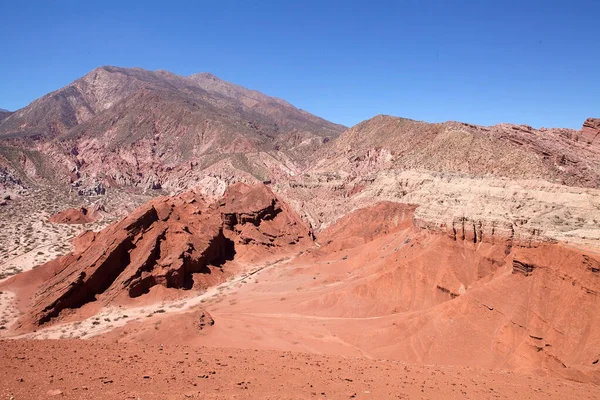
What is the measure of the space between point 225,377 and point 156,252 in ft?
81.0

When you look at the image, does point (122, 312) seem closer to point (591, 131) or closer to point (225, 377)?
point (225, 377)

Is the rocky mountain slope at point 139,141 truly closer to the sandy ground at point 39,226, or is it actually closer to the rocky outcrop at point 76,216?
the sandy ground at point 39,226

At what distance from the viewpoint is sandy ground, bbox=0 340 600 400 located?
10.8m

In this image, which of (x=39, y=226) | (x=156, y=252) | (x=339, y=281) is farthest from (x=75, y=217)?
(x=339, y=281)

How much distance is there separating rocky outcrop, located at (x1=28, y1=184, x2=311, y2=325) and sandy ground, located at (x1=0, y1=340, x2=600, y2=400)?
17.1 meters

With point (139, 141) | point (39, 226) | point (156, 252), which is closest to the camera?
point (156, 252)

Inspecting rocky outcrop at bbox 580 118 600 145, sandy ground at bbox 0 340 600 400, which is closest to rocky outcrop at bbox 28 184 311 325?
sandy ground at bbox 0 340 600 400

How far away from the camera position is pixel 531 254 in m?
20.4

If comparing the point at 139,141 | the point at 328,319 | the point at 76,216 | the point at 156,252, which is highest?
the point at 139,141

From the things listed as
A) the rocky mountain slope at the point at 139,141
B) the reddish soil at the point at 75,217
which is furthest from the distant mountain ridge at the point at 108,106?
the reddish soil at the point at 75,217

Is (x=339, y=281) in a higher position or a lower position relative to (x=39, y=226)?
lower

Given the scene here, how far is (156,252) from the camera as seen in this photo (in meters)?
35.0

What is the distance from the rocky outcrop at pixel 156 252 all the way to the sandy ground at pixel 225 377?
671 inches

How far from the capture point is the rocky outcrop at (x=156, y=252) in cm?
3058
